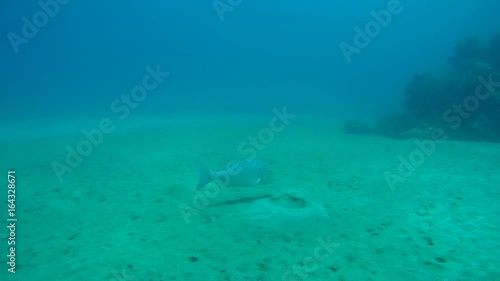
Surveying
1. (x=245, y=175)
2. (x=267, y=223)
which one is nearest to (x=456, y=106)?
(x=245, y=175)

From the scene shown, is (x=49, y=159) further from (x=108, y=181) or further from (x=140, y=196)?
(x=140, y=196)

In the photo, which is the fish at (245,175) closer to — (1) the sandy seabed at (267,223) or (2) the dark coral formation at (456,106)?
(1) the sandy seabed at (267,223)

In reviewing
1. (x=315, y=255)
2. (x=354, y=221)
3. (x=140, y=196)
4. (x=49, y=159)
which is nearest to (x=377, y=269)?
(x=315, y=255)

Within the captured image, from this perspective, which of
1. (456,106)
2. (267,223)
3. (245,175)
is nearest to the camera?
(267,223)

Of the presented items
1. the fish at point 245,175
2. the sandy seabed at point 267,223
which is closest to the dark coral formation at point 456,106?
the sandy seabed at point 267,223

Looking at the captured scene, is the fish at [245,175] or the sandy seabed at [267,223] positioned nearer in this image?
the sandy seabed at [267,223]

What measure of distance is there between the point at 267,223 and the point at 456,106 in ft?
54.3

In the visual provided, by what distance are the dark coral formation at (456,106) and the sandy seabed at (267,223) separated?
585 centimetres

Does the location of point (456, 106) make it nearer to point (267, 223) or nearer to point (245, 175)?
point (245, 175)

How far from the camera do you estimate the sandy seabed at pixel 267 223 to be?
445 cm

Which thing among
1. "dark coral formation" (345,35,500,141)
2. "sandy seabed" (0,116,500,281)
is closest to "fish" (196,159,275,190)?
"sandy seabed" (0,116,500,281)

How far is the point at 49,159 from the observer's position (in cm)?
1167

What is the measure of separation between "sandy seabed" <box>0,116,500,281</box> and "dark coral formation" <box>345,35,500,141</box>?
19.2 feet

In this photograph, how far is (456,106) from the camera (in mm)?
17391
